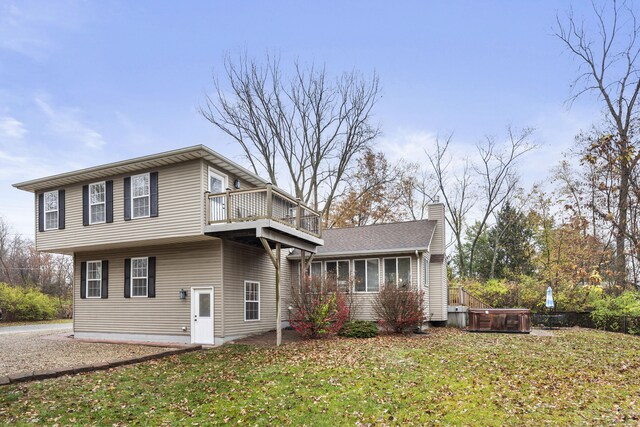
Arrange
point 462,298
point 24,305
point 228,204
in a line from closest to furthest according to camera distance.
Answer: point 228,204
point 462,298
point 24,305

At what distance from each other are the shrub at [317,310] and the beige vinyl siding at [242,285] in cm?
186

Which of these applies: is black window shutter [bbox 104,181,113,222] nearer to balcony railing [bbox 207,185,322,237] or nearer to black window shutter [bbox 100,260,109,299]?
black window shutter [bbox 100,260,109,299]

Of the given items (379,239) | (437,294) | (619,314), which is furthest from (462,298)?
(619,314)

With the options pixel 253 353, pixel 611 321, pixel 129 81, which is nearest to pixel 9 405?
pixel 253 353

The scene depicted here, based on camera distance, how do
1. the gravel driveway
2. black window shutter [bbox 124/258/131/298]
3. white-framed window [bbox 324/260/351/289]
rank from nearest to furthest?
the gravel driveway → black window shutter [bbox 124/258/131/298] → white-framed window [bbox 324/260/351/289]

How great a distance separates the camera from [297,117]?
31.4 m

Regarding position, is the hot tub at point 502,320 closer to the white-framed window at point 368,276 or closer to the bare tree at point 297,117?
the white-framed window at point 368,276

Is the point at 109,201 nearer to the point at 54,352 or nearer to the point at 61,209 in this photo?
the point at 61,209

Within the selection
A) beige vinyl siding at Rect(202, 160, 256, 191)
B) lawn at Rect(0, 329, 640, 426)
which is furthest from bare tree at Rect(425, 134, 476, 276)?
lawn at Rect(0, 329, 640, 426)

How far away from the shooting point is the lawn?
7.16 m

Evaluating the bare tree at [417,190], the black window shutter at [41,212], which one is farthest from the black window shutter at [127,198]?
the bare tree at [417,190]

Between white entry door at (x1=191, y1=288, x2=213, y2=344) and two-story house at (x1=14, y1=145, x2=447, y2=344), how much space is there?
3cm

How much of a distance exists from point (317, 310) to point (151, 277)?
19.9 feet

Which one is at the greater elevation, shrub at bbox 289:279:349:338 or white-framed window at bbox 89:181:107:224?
white-framed window at bbox 89:181:107:224
